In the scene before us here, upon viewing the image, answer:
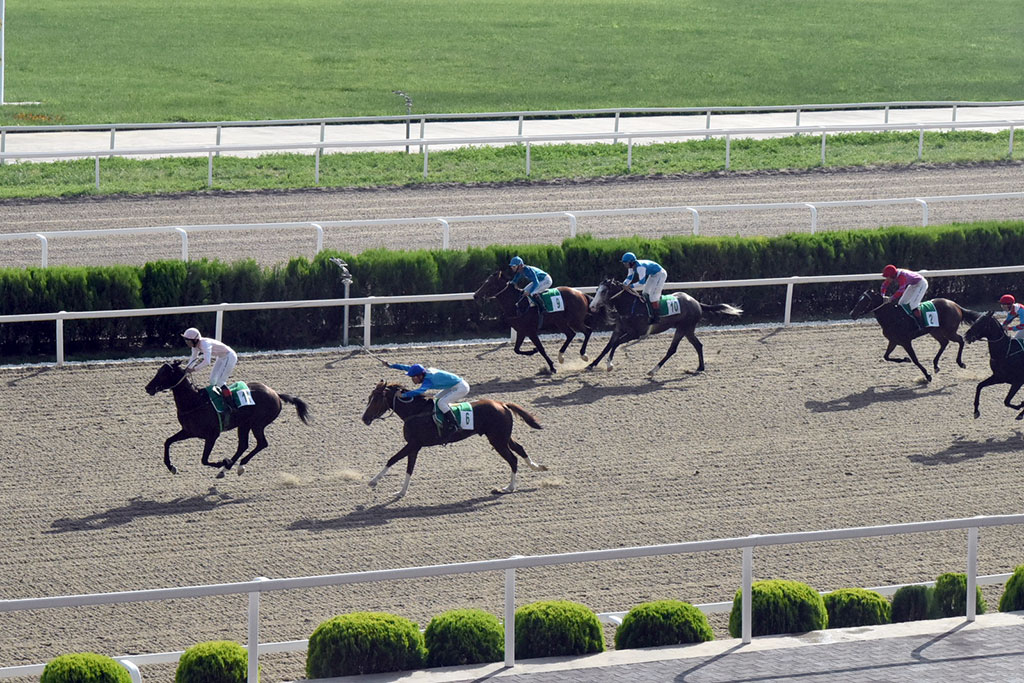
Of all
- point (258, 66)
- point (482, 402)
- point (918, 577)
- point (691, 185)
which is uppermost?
point (258, 66)

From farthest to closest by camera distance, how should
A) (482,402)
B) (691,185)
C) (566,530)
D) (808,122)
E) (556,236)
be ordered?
(808,122)
(691,185)
(556,236)
(482,402)
(566,530)

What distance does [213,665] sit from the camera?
7762 millimetres

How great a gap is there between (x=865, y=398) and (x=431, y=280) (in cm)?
464

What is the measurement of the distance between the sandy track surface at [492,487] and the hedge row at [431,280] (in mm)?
814

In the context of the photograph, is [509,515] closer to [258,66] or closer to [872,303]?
[872,303]

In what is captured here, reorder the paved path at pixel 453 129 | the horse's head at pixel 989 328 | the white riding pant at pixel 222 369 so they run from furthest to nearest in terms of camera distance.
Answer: the paved path at pixel 453 129 → the horse's head at pixel 989 328 → the white riding pant at pixel 222 369

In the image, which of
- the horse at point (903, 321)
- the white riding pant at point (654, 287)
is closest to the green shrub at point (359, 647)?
the white riding pant at point (654, 287)

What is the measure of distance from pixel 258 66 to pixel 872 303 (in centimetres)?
2254

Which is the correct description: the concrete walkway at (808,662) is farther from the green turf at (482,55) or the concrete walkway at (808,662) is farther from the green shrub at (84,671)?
the green turf at (482,55)

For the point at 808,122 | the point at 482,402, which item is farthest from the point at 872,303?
the point at 808,122

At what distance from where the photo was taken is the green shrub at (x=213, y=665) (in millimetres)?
7758

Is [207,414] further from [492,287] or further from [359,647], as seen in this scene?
[359,647]

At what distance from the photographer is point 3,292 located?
15.5 meters

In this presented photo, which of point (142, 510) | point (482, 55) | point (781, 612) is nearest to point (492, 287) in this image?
point (142, 510)
